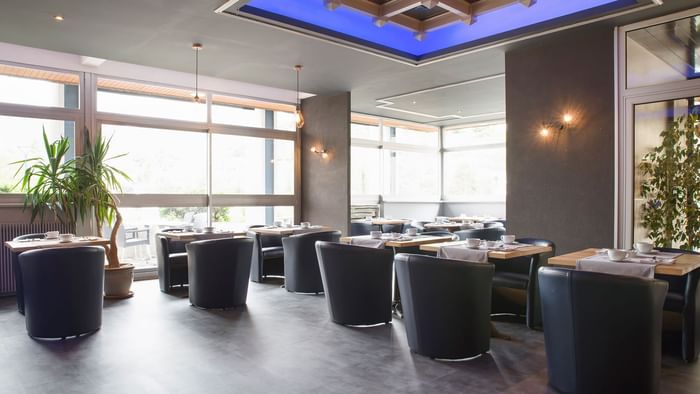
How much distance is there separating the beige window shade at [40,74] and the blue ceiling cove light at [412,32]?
350 centimetres

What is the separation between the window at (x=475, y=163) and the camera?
40.5 feet

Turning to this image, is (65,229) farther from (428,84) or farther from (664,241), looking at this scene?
(664,241)

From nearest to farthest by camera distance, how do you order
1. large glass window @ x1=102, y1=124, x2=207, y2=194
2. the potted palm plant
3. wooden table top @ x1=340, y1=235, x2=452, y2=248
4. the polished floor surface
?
the polished floor surface, wooden table top @ x1=340, y1=235, x2=452, y2=248, the potted palm plant, large glass window @ x1=102, y1=124, x2=207, y2=194

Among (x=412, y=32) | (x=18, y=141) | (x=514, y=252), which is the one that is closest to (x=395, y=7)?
(x=412, y=32)

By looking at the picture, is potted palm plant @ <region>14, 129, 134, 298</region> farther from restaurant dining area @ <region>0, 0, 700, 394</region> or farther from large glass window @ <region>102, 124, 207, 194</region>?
large glass window @ <region>102, 124, 207, 194</region>

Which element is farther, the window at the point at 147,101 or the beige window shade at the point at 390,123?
the beige window shade at the point at 390,123

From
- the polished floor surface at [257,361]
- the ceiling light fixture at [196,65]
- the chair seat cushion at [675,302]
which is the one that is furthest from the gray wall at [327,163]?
the chair seat cushion at [675,302]

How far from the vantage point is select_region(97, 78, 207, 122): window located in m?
7.52

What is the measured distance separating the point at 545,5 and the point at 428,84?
296cm

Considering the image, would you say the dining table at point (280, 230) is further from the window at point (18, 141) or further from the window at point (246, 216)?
the window at point (18, 141)

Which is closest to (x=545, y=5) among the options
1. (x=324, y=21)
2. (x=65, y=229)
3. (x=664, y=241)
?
(x=324, y=21)

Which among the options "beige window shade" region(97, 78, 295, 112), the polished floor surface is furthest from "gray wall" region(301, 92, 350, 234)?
the polished floor surface

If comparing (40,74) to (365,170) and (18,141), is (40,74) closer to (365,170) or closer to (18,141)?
(18,141)

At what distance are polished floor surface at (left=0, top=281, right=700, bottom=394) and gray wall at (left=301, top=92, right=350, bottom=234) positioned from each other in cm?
401
